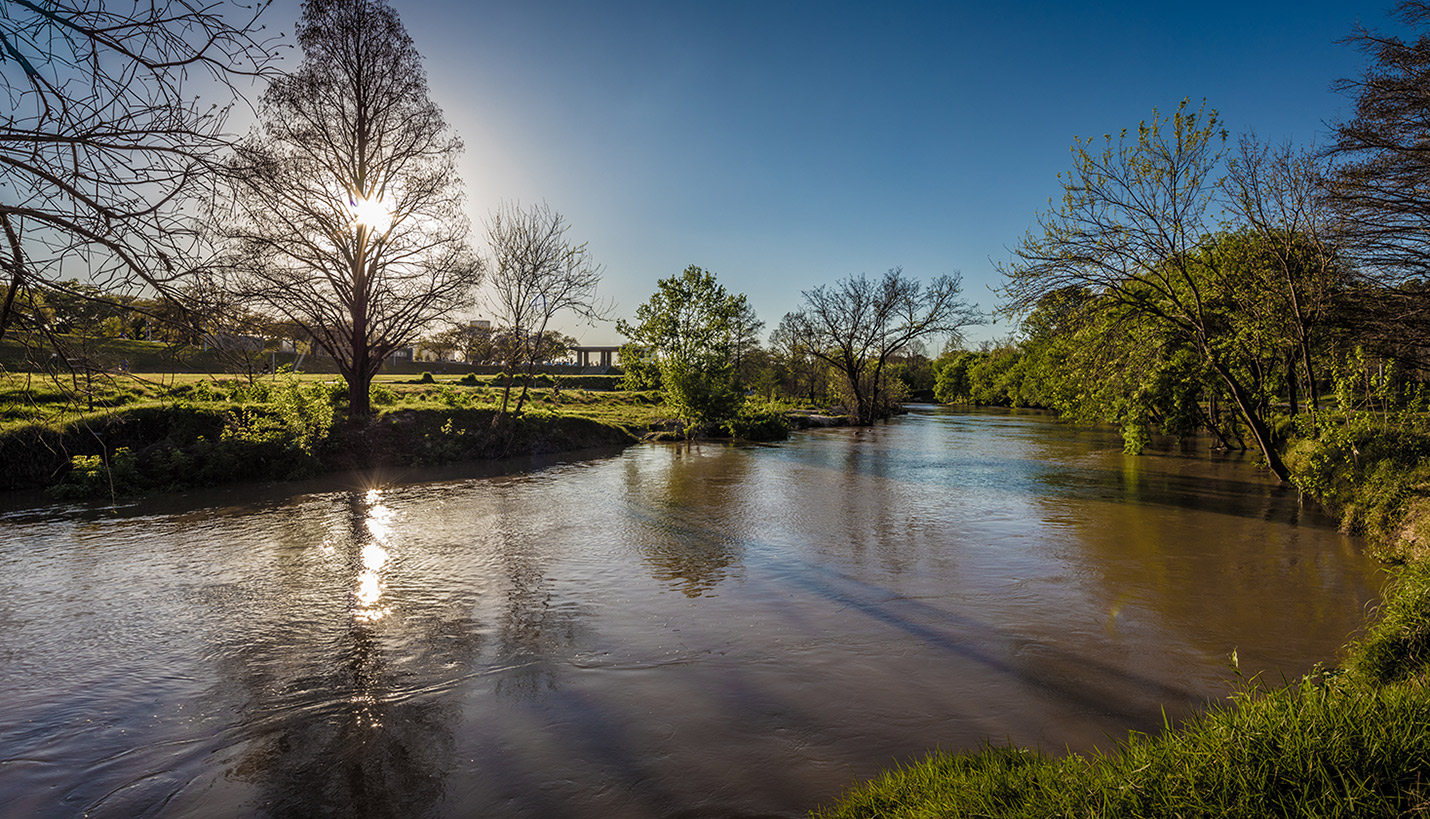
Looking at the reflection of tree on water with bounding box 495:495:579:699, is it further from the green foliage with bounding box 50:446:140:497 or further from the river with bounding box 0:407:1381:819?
the green foliage with bounding box 50:446:140:497

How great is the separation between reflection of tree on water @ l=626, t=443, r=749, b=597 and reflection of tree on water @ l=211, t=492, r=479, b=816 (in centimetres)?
301

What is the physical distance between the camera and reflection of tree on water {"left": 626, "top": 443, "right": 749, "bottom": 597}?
8.42m

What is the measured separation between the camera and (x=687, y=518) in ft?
38.7

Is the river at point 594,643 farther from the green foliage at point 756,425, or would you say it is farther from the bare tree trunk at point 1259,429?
the green foliage at point 756,425

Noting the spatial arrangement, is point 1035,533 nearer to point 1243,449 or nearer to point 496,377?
point 1243,449

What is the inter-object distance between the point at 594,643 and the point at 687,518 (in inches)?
231

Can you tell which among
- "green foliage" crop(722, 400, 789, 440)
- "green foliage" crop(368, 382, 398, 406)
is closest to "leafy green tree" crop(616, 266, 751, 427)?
"green foliage" crop(722, 400, 789, 440)

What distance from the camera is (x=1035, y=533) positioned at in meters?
10.6

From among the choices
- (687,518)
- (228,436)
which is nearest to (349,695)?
(687,518)

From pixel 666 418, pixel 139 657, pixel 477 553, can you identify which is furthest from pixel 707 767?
pixel 666 418

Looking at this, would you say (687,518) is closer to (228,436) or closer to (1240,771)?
(1240,771)

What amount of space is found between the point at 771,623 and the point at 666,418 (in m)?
22.6

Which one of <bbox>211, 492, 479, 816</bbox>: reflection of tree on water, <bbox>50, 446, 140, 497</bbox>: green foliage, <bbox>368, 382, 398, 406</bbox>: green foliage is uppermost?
<bbox>368, 382, 398, 406</bbox>: green foliage

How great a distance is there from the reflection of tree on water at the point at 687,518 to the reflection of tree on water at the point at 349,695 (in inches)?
118
